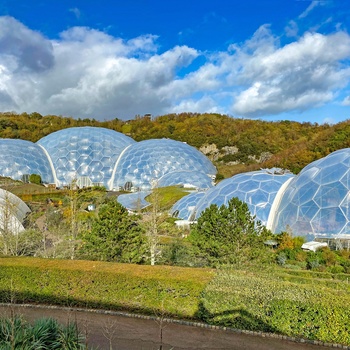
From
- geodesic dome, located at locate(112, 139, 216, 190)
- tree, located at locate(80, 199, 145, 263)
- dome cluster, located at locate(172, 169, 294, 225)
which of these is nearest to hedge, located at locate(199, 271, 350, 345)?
tree, located at locate(80, 199, 145, 263)

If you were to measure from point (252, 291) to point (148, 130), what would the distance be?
74472mm

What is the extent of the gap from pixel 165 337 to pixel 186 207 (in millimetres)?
19978

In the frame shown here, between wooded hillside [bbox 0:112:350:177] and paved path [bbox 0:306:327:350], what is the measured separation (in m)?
49.1

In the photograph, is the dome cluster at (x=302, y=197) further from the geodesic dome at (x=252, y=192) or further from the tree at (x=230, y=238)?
the tree at (x=230, y=238)

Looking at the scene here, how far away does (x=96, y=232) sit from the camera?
13.2m

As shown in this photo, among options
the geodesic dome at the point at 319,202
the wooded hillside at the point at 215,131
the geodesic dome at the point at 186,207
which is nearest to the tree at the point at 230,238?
the geodesic dome at the point at 319,202

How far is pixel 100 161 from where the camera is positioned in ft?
166

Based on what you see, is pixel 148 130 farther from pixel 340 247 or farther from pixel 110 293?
pixel 110 293

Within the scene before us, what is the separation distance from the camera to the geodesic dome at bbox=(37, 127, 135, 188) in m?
49.7

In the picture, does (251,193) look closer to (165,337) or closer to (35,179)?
(165,337)

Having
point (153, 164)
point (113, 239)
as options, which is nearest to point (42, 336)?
point (113, 239)

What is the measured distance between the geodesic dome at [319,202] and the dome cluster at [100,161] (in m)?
22.6

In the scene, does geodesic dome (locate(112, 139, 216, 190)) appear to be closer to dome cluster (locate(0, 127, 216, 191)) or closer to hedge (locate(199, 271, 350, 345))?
dome cluster (locate(0, 127, 216, 191))

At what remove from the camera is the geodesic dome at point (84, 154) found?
49.7 metres
